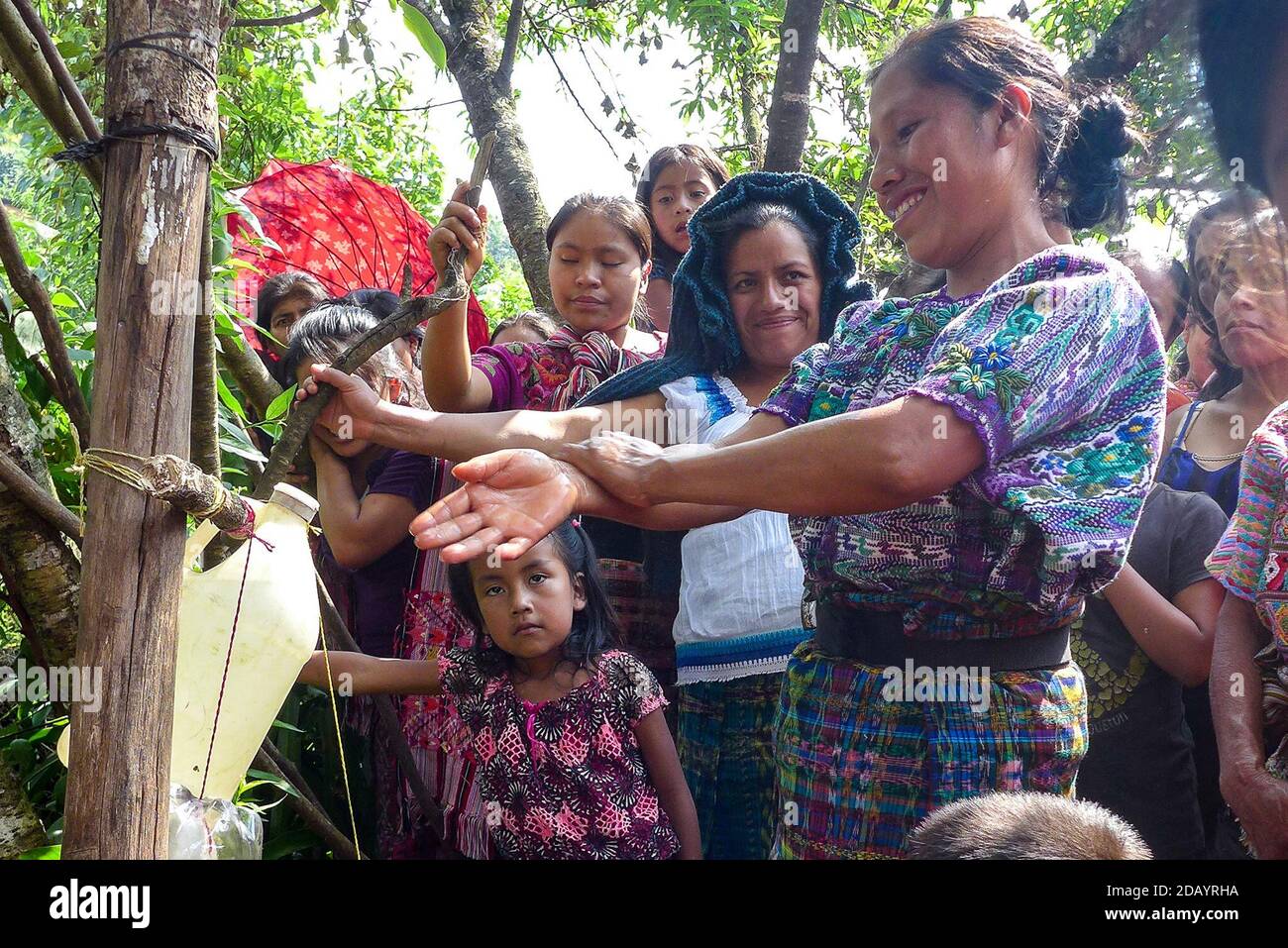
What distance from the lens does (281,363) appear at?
9.18ft

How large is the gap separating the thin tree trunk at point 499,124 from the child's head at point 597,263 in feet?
2.62

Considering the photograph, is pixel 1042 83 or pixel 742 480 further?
pixel 1042 83

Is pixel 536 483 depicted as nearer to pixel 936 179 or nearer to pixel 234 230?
pixel 936 179

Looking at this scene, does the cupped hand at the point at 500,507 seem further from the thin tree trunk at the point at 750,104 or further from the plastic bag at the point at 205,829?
the thin tree trunk at the point at 750,104

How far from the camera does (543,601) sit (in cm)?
230

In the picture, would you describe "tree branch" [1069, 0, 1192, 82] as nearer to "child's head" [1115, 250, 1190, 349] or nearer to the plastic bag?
"child's head" [1115, 250, 1190, 349]

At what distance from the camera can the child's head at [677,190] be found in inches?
128

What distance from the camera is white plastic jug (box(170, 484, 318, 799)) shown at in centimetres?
156

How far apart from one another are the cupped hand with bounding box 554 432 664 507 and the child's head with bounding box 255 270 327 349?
1.95m

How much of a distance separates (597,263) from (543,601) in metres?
0.93

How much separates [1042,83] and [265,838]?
2.19 metres

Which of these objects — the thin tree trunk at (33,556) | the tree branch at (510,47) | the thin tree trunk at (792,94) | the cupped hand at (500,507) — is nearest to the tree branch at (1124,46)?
the thin tree trunk at (792,94)
